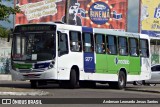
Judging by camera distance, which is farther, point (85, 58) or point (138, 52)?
point (138, 52)

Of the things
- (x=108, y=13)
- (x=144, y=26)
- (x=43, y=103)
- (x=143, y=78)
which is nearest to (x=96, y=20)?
(x=108, y=13)

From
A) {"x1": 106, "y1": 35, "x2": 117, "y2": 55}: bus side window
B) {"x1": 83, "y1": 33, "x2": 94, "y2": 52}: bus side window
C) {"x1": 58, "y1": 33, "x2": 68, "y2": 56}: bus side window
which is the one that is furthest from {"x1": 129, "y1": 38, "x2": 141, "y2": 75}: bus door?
{"x1": 58, "y1": 33, "x2": 68, "y2": 56}: bus side window

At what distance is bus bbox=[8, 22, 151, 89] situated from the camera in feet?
85.6

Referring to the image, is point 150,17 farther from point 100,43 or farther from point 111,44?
point 100,43

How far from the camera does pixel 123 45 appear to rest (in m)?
30.5

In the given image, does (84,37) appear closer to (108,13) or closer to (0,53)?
(0,53)

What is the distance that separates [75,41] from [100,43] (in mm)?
2129

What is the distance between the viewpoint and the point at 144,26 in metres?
61.0

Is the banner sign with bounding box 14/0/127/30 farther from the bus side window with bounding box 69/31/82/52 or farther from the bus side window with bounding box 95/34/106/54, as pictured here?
the bus side window with bounding box 69/31/82/52

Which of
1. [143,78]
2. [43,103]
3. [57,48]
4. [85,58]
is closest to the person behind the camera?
[43,103]

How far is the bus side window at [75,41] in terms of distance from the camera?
27006 mm

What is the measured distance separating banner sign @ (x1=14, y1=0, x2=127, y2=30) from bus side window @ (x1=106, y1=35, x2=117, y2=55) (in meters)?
22.0

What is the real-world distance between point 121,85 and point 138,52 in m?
2.67

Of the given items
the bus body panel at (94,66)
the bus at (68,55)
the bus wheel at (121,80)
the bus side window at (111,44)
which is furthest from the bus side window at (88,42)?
the bus wheel at (121,80)
